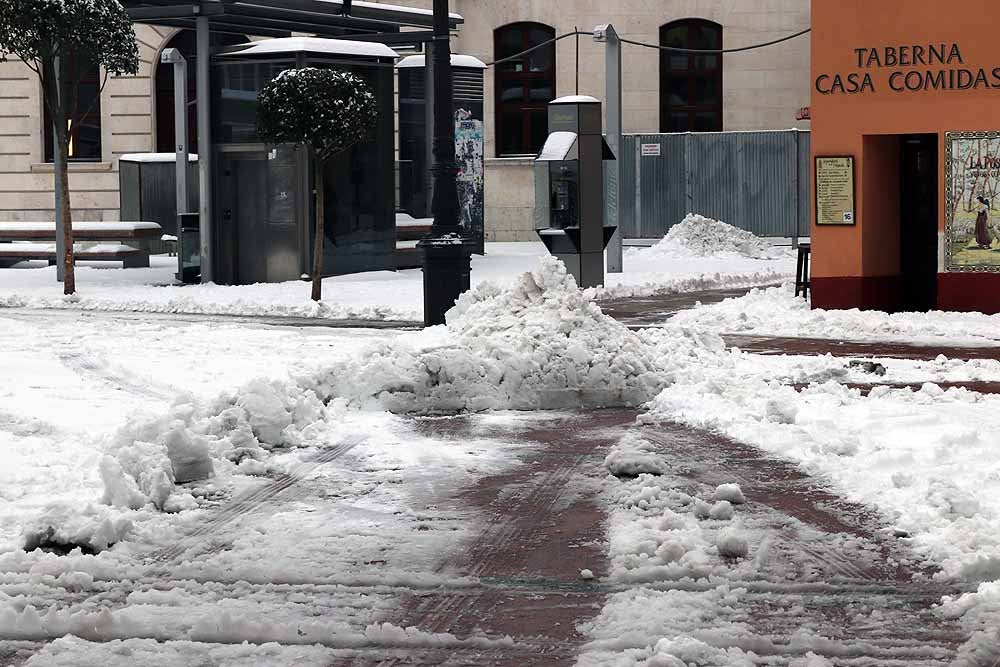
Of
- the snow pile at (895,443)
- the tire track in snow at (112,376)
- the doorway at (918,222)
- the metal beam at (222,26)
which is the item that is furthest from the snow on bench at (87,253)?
the snow pile at (895,443)

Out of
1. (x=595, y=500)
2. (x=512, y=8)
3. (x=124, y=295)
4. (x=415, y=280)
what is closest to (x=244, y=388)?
(x=595, y=500)

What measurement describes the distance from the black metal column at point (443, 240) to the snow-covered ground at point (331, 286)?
2.68 m

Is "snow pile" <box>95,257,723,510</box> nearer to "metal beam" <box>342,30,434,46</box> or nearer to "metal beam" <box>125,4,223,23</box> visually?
"metal beam" <box>125,4,223,23</box>

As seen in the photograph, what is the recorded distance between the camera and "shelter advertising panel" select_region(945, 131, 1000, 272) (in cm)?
1658

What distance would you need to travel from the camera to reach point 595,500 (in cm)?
796

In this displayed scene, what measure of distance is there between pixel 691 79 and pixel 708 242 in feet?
24.0

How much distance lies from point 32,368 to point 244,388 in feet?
14.2

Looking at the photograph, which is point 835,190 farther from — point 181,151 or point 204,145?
point 181,151

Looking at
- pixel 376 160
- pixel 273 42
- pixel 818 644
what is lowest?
pixel 818 644

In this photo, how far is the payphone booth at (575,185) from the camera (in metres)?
21.8

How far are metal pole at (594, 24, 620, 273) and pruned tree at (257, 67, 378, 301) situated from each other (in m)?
4.26

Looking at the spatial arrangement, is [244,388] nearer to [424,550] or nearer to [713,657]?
[424,550]

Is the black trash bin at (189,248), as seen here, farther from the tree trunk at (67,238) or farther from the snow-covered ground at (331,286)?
the tree trunk at (67,238)

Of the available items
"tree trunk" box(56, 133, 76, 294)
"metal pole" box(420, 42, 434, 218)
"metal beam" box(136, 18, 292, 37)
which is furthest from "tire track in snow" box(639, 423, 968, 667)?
"metal pole" box(420, 42, 434, 218)
